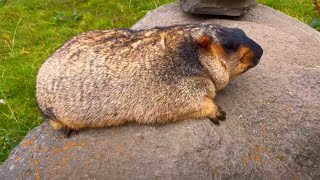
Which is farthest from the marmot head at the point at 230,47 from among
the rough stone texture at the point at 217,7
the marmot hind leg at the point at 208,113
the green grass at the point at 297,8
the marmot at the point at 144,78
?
the green grass at the point at 297,8

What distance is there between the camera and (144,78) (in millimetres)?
4398

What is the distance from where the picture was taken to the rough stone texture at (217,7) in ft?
22.2

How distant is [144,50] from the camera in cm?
454

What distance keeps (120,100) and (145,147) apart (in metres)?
0.49

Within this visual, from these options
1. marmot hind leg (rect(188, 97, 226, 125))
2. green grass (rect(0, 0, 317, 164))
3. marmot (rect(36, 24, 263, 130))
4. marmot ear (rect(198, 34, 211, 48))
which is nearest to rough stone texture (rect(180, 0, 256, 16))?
green grass (rect(0, 0, 317, 164))

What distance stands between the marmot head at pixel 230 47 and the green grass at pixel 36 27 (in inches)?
117

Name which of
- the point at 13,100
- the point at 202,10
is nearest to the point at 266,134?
the point at 202,10

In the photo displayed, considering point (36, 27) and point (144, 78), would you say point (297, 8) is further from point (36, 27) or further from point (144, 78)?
point (144, 78)

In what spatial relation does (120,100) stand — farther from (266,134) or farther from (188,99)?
(266,134)

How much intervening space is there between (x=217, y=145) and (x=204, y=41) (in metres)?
0.99

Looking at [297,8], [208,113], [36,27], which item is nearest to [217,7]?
[297,8]

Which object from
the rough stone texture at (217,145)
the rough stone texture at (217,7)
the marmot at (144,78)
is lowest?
the rough stone texture at (217,145)

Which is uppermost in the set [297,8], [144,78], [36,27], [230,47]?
[230,47]

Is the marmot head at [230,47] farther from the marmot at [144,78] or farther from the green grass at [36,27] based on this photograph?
the green grass at [36,27]
